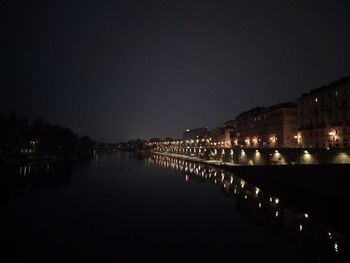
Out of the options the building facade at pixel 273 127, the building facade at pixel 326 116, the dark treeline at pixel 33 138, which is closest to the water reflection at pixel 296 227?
the building facade at pixel 326 116

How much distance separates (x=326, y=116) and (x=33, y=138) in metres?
82.3

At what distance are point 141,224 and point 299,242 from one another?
11.4m

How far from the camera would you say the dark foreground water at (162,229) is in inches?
695

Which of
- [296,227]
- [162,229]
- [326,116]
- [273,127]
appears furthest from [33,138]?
[296,227]

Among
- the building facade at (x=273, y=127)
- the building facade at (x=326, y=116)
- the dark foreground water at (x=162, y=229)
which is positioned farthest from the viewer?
the building facade at (x=273, y=127)

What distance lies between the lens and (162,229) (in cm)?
2303

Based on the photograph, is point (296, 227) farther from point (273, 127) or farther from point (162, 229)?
point (273, 127)

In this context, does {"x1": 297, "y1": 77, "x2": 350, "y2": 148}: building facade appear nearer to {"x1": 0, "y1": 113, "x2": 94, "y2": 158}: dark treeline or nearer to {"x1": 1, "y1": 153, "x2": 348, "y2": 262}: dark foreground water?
{"x1": 1, "y1": 153, "x2": 348, "y2": 262}: dark foreground water

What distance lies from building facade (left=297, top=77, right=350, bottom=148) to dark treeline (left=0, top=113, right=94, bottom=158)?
64934mm

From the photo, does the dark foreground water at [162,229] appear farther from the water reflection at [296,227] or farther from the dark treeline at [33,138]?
the dark treeline at [33,138]

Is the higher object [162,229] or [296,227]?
[296,227]

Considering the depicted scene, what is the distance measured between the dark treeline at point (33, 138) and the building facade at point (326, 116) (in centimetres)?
6493

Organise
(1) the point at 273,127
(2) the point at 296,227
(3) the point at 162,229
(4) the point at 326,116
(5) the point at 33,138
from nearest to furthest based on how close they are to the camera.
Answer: (2) the point at 296,227 < (3) the point at 162,229 < (4) the point at 326,116 < (1) the point at 273,127 < (5) the point at 33,138

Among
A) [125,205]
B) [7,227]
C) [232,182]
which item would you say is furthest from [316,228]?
[232,182]
